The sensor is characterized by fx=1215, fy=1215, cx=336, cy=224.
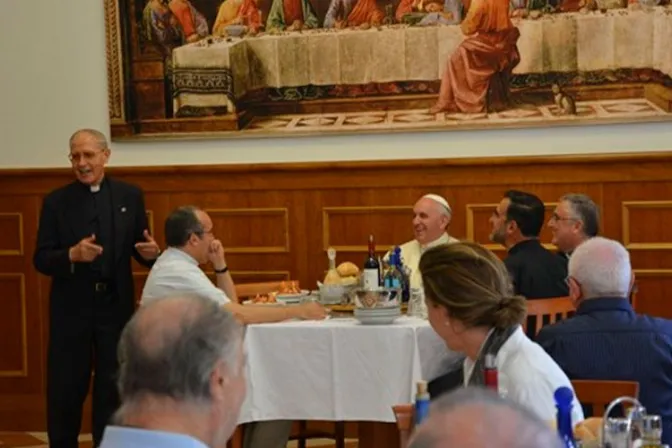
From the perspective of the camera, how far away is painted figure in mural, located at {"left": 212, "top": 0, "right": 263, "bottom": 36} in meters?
7.32

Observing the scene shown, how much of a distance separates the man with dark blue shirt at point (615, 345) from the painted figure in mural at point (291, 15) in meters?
3.61

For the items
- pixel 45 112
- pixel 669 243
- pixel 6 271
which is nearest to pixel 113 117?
pixel 45 112

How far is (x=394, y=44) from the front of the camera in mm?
7141

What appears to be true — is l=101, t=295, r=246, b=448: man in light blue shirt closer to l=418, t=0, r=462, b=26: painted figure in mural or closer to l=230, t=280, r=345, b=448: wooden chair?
l=230, t=280, r=345, b=448: wooden chair

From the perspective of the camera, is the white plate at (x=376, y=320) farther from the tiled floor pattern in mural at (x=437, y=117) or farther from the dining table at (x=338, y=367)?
the tiled floor pattern in mural at (x=437, y=117)

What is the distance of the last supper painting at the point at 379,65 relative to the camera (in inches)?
269

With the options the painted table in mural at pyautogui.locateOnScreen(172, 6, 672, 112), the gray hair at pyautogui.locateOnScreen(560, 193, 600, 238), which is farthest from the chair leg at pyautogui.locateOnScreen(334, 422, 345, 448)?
the painted table in mural at pyautogui.locateOnScreen(172, 6, 672, 112)

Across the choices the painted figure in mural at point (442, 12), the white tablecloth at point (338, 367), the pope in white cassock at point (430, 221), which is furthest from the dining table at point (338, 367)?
the painted figure in mural at point (442, 12)

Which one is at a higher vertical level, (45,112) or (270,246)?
(45,112)

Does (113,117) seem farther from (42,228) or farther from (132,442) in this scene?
(132,442)

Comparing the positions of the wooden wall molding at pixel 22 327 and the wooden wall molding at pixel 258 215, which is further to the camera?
the wooden wall molding at pixel 22 327

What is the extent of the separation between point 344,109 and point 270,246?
95cm

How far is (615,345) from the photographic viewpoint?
3887mm

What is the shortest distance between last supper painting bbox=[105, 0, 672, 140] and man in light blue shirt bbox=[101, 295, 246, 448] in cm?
493
